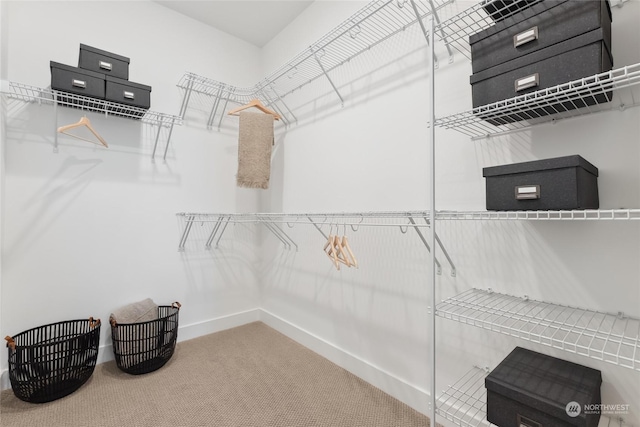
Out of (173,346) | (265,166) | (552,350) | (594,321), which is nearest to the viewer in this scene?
(594,321)

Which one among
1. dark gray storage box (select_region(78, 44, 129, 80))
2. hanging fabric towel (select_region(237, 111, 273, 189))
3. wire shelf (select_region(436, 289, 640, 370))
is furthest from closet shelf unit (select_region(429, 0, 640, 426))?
dark gray storage box (select_region(78, 44, 129, 80))

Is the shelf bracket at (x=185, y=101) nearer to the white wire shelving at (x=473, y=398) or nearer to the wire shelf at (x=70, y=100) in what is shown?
the wire shelf at (x=70, y=100)

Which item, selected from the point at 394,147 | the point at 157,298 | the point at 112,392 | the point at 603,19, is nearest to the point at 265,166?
the point at 394,147

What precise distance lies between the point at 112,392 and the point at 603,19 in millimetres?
2647

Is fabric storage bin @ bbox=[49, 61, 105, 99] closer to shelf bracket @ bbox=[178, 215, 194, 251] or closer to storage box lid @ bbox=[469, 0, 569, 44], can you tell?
shelf bracket @ bbox=[178, 215, 194, 251]

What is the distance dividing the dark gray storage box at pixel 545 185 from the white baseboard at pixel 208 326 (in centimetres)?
227

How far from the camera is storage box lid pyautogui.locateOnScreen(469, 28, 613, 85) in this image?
2.74 ft

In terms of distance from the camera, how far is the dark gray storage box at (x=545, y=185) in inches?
33.2

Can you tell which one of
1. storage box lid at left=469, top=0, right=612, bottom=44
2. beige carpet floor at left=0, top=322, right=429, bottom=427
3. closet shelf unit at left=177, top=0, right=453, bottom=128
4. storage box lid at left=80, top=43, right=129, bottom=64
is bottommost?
beige carpet floor at left=0, top=322, right=429, bottom=427

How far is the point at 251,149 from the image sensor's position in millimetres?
2158

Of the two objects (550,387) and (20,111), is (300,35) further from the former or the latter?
(550,387)

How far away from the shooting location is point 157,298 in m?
2.24

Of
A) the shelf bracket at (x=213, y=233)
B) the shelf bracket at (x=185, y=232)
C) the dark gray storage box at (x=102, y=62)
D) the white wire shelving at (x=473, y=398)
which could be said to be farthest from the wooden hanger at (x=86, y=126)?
the white wire shelving at (x=473, y=398)

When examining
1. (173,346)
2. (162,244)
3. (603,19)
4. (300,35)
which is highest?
(300,35)
